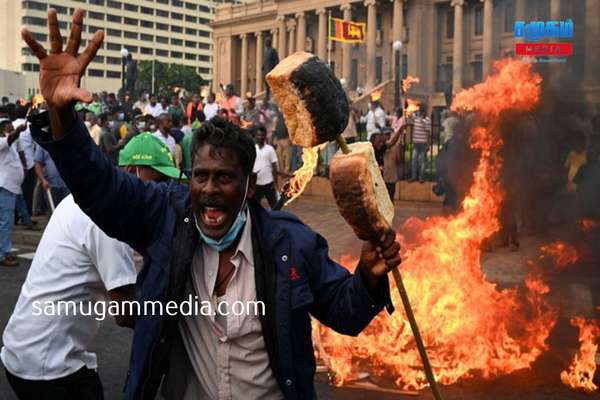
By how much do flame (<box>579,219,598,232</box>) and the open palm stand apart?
22.2ft

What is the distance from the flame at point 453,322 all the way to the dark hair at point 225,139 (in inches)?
129

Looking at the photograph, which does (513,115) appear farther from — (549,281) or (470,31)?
(470,31)

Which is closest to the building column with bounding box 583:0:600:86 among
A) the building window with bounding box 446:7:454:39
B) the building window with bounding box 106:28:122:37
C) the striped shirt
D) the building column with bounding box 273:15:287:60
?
the striped shirt

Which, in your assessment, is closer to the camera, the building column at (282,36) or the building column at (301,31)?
the building column at (301,31)

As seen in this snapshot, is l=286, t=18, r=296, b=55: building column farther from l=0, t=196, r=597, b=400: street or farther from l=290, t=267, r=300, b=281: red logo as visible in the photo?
l=290, t=267, r=300, b=281: red logo

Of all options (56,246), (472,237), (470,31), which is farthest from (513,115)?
(470,31)

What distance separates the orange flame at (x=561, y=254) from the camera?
24.2 ft

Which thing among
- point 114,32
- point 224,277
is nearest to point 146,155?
point 224,277

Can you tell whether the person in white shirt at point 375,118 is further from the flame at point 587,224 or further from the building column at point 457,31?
the building column at point 457,31

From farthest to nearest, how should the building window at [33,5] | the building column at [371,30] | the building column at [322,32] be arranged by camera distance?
the building window at [33,5]
the building column at [322,32]
the building column at [371,30]

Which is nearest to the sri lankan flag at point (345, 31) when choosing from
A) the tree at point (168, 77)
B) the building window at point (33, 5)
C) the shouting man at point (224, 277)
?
the shouting man at point (224, 277)

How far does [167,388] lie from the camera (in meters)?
2.37

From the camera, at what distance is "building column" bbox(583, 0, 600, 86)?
927 centimetres

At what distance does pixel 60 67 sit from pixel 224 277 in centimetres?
81
